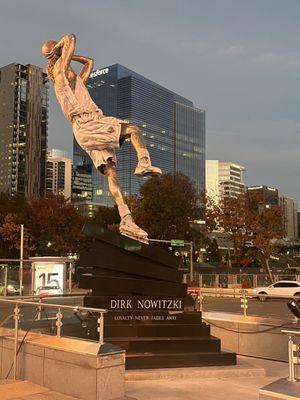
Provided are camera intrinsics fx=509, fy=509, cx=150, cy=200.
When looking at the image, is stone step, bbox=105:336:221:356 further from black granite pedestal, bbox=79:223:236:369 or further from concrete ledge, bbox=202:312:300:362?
concrete ledge, bbox=202:312:300:362

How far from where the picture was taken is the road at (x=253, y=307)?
43.7 ft

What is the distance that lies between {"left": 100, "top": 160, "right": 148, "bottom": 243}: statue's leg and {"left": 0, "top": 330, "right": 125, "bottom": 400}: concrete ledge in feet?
9.87

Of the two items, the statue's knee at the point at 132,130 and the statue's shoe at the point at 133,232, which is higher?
the statue's knee at the point at 132,130

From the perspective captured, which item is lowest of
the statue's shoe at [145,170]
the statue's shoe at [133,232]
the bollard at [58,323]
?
the bollard at [58,323]

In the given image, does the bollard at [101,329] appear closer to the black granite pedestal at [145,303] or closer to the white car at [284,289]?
the black granite pedestal at [145,303]

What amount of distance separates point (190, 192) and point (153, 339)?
141ft

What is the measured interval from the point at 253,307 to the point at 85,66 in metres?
7.67

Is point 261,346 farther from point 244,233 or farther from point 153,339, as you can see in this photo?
point 244,233

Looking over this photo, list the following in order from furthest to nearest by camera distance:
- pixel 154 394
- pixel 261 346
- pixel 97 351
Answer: pixel 261 346 → pixel 154 394 → pixel 97 351

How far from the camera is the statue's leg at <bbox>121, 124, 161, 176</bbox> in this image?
1079cm

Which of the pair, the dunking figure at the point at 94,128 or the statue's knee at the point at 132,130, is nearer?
the dunking figure at the point at 94,128

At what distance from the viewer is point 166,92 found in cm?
17400

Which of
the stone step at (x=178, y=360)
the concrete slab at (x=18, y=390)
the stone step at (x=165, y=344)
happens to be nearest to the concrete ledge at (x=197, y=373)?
the stone step at (x=178, y=360)

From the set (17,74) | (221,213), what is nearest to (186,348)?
(221,213)
